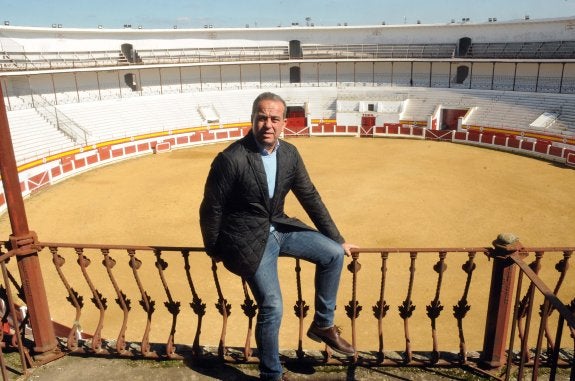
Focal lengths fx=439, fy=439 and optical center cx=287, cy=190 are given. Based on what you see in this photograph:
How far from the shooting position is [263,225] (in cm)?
294

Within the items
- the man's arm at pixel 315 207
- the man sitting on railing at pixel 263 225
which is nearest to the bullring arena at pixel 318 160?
the man's arm at pixel 315 207

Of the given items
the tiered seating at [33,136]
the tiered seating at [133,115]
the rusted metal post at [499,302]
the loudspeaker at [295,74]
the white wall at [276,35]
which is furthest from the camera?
the loudspeaker at [295,74]

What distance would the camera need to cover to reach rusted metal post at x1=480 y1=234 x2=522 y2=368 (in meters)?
3.17

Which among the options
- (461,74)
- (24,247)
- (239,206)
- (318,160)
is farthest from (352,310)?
(461,74)

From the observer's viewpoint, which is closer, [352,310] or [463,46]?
[352,310]

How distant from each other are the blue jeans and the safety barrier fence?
0.26 metres

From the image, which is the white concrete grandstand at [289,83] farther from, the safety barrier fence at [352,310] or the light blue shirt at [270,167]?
the light blue shirt at [270,167]

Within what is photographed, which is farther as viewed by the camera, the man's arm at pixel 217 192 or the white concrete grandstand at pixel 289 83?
the white concrete grandstand at pixel 289 83

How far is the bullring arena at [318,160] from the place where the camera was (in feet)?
25.3

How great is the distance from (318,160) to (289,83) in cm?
1860

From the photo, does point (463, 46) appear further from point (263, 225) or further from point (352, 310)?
point (263, 225)

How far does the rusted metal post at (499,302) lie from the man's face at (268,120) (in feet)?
5.83

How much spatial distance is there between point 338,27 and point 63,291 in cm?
3634

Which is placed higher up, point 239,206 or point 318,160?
point 239,206
